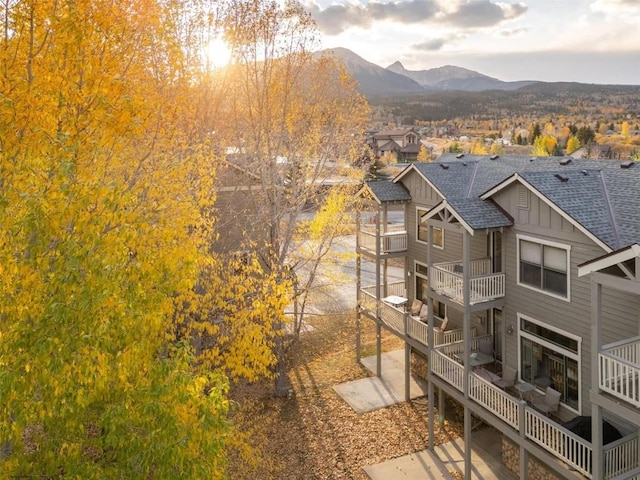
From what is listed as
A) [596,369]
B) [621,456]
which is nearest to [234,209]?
[596,369]

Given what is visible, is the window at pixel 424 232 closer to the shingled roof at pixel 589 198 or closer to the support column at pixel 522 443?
the shingled roof at pixel 589 198

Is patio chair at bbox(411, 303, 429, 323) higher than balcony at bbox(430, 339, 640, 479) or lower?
higher

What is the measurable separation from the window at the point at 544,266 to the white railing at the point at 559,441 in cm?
328

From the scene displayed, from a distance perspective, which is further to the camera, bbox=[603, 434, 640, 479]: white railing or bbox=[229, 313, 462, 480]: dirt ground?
bbox=[229, 313, 462, 480]: dirt ground

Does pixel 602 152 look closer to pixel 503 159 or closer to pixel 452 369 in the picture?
pixel 503 159

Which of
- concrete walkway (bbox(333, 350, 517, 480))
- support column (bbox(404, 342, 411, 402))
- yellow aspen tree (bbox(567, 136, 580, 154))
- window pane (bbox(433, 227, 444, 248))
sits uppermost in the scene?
yellow aspen tree (bbox(567, 136, 580, 154))

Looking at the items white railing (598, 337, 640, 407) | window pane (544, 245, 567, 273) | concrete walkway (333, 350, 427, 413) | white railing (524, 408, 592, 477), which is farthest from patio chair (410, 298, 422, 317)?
white railing (598, 337, 640, 407)

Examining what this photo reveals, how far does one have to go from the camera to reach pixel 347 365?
65.5 ft

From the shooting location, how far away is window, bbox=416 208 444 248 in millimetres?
17706

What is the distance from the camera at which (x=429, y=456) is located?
13992 mm

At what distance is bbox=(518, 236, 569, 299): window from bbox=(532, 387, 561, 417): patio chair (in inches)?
99.5

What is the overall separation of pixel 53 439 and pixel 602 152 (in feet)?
346

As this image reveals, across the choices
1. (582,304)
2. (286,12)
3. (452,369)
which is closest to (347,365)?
(452,369)

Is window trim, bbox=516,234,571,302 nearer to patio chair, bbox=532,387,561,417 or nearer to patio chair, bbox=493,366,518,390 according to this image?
patio chair, bbox=532,387,561,417
